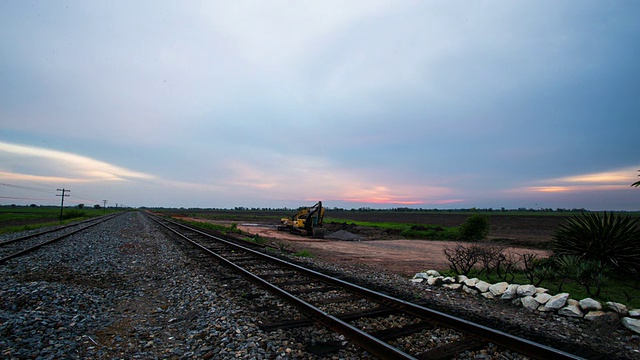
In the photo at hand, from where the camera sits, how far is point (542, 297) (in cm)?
630

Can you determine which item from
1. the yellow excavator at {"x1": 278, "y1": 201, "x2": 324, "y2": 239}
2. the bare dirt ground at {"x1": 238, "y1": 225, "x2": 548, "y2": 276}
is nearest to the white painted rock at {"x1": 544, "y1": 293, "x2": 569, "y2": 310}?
the bare dirt ground at {"x1": 238, "y1": 225, "x2": 548, "y2": 276}

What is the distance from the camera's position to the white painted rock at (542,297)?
6.21 meters

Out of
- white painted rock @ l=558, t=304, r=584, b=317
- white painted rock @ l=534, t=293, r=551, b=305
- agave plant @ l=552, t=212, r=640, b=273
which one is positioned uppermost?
agave plant @ l=552, t=212, r=640, b=273

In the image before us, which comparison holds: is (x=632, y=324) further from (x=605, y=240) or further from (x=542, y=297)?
(x=605, y=240)

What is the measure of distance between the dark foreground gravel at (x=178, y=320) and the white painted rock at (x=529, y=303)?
0.25 m

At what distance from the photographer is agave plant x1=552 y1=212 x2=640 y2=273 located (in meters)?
8.18

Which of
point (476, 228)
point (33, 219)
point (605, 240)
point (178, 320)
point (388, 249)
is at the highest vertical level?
point (605, 240)

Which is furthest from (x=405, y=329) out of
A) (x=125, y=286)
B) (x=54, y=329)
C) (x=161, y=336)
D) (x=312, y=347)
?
(x=125, y=286)

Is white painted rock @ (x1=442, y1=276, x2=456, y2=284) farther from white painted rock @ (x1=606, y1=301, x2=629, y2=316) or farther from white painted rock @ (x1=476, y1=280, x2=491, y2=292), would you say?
white painted rock @ (x1=606, y1=301, x2=629, y2=316)

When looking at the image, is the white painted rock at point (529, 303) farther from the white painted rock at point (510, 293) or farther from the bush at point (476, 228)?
the bush at point (476, 228)

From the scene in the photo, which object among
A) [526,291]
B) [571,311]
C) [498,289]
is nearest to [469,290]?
[498,289]

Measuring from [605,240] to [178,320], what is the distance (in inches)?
422

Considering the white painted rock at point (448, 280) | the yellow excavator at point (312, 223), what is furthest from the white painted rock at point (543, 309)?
the yellow excavator at point (312, 223)

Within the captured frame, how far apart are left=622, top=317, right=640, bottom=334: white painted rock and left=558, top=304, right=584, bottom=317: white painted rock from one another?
60cm
